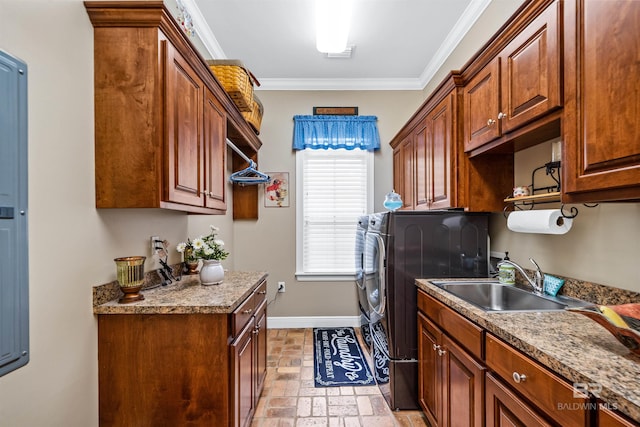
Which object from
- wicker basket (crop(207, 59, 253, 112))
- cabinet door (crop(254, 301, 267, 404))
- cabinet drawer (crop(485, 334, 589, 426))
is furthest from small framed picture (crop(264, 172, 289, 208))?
cabinet drawer (crop(485, 334, 589, 426))

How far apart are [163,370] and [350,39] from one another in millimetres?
2989

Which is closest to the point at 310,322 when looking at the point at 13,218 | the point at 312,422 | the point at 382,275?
the point at 312,422

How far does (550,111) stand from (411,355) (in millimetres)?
1686

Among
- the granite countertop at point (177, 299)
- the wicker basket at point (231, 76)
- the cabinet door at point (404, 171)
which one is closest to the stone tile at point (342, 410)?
the granite countertop at point (177, 299)

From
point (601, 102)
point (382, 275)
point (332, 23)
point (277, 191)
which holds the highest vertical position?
point (332, 23)

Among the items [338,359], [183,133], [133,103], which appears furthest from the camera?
[338,359]

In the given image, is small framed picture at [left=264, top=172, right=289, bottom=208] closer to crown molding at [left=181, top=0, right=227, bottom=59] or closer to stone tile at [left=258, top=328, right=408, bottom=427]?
crown molding at [left=181, top=0, right=227, bottom=59]

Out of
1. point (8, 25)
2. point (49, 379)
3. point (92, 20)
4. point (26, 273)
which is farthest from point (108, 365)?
point (92, 20)

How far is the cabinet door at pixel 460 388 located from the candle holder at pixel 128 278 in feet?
5.27

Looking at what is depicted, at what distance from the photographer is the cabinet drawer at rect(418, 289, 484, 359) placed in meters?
1.37

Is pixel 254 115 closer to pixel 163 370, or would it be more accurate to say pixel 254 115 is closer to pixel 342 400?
pixel 163 370

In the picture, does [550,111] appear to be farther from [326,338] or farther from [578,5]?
[326,338]

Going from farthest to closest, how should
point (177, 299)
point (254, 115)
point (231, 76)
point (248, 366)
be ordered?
point (254, 115) → point (231, 76) → point (248, 366) → point (177, 299)

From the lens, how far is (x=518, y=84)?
1528 millimetres
